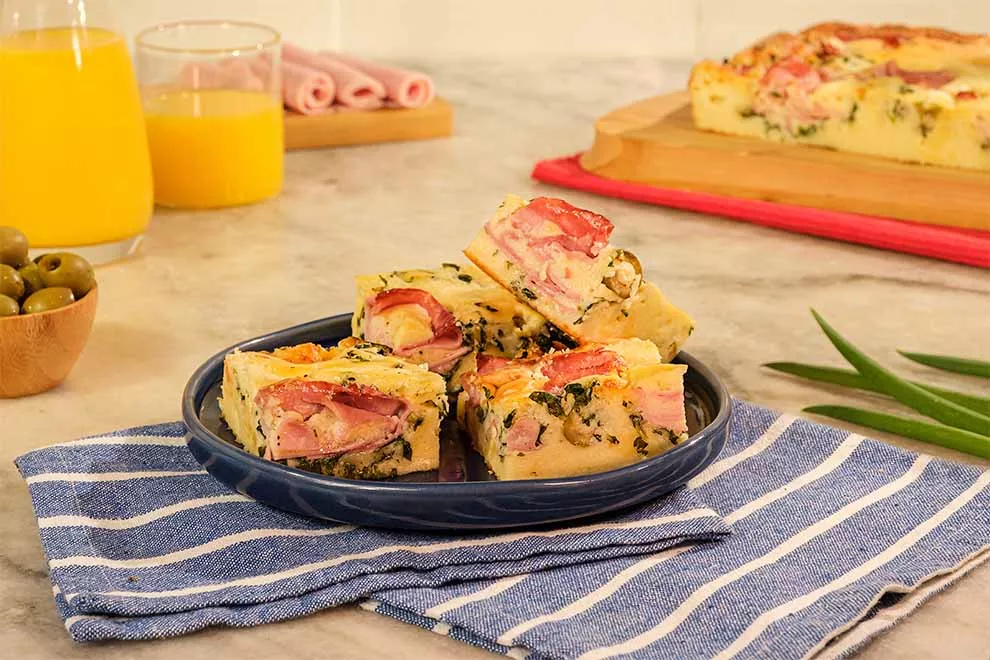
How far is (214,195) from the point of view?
270cm

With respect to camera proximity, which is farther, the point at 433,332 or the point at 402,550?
the point at 433,332

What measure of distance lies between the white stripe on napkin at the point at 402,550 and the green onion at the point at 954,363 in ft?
1.89

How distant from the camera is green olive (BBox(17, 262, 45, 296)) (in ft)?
5.91

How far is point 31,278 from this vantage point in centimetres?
181

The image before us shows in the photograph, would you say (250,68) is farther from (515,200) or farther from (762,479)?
(762,479)

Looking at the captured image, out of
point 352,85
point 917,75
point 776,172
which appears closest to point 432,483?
point 776,172

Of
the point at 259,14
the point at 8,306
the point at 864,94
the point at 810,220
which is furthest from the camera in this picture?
the point at 259,14

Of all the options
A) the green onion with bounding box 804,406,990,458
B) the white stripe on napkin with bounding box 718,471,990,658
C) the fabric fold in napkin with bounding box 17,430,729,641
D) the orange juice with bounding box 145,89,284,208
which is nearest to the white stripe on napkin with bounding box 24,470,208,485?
the fabric fold in napkin with bounding box 17,430,729,641

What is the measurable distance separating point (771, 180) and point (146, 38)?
48.5 inches

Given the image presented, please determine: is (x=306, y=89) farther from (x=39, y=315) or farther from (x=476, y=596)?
(x=476, y=596)

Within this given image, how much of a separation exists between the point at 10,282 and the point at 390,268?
784 millimetres

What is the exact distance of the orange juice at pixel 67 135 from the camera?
220cm

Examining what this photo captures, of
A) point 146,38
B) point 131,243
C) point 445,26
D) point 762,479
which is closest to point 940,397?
point 762,479

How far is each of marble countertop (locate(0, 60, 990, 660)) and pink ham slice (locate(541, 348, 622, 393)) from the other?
32cm
